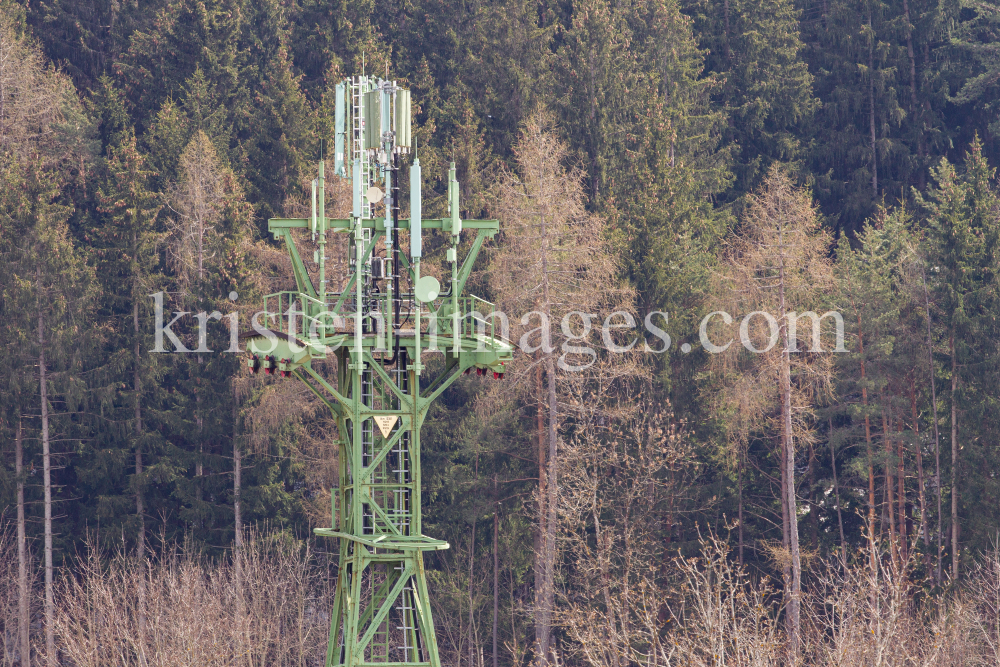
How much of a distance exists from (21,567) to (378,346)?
1214 inches

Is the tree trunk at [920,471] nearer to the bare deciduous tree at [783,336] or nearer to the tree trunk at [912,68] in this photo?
the bare deciduous tree at [783,336]

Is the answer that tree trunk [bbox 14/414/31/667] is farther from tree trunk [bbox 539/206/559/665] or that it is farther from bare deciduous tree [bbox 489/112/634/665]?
tree trunk [bbox 539/206/559/665]

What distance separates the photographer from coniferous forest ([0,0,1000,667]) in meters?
49.9

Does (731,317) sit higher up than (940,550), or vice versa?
Result: (731,317)

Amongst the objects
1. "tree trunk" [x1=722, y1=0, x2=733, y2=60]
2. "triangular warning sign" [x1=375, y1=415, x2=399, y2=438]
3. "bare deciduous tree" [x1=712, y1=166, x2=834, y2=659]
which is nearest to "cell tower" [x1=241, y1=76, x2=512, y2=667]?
"triangular warning sign" [x1=375, y1=415, x2=399, y2=438]

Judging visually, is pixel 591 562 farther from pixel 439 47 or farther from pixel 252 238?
pixel 439 47

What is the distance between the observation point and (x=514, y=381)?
50156mm

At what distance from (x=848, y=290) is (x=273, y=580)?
2213cm

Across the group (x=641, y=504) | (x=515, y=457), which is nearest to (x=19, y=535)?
(x=515, y=457)

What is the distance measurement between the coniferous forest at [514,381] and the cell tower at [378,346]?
1412 centimetres

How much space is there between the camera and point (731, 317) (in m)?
54.6

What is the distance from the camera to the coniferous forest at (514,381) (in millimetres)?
49906

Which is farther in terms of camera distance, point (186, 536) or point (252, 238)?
point (252, 238)

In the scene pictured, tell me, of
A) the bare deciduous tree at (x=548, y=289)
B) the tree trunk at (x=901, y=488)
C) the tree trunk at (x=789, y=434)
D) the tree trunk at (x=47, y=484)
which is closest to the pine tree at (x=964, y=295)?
the tree trunk at (x=901, y=488)
